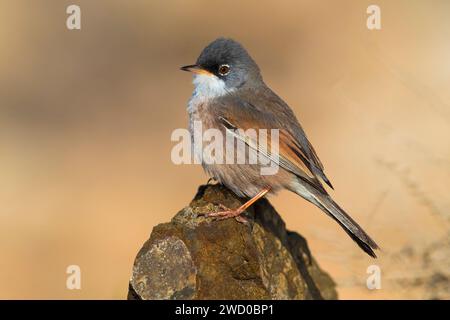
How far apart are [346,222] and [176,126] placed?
791cm

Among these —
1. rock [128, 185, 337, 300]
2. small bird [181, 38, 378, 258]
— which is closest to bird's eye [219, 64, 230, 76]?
small bird [181, 38, 378, 258]

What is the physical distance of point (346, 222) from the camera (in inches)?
254

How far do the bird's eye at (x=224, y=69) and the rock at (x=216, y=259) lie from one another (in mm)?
1080

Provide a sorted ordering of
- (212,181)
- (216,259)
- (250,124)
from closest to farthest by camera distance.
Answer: (216,259), (250,124), (212,181)

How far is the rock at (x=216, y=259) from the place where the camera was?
5.38 metres

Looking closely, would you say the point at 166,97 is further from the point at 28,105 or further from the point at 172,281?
the point at 172,281

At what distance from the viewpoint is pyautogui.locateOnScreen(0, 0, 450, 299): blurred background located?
805 cm

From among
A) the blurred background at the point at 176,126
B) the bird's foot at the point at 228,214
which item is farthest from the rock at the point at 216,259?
the blurred background at the point at 176,126

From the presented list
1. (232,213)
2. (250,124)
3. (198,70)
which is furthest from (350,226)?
(198,70)

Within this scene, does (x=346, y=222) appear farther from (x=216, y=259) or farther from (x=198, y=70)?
(x=198, y=70)

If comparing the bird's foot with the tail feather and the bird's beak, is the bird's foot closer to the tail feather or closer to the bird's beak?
the tail feather

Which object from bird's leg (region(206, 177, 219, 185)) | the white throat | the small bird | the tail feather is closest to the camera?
the tail feather

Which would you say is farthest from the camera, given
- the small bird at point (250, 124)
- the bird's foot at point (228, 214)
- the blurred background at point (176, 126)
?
the blurred background at point (176, 126)

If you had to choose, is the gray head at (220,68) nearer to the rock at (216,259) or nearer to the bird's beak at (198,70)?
the bird's beak at (198,70)
